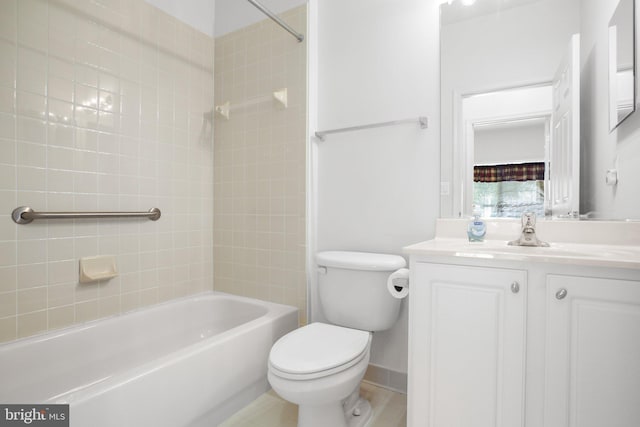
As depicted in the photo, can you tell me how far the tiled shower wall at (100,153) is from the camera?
1440 mm

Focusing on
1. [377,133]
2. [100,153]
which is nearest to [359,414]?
[377,133]

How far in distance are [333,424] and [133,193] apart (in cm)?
156

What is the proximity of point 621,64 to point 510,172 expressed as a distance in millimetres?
518

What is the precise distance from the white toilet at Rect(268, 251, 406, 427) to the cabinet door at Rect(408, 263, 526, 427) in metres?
0.27

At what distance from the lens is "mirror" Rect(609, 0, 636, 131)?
1146 millimetres

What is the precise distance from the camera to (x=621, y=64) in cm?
119

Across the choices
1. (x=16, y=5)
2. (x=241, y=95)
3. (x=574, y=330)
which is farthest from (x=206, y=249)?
(x=574, y=330)

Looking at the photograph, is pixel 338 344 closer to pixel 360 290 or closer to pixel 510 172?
pixel 360 290

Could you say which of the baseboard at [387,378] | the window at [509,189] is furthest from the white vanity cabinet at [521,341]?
the baseboard at [387,378]

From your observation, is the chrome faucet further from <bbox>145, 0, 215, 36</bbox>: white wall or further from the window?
<bbox>145, 0, 215, 36</bbox>: white wall

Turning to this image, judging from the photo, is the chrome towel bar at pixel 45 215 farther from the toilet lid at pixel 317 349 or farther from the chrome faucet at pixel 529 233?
the chrome faucet at pixel 529 233

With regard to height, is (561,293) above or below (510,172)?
Answer: below

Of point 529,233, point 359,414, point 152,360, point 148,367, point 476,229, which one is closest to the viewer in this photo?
point 148,367

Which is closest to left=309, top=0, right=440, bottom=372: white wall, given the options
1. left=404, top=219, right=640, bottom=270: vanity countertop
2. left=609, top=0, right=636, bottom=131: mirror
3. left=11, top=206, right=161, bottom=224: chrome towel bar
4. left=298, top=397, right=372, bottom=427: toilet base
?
left=404, top=219, right=640, bottom=270: vanity countertop
